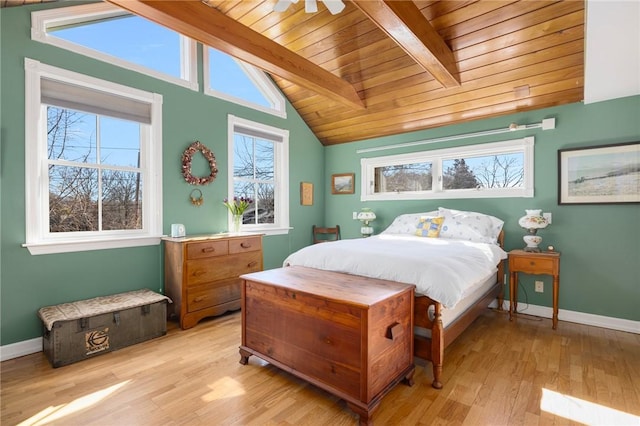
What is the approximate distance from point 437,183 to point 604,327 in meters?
2.19

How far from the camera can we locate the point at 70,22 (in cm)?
270

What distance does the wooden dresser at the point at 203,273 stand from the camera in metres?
2.92

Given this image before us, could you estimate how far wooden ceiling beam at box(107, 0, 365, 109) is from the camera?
1992 mm

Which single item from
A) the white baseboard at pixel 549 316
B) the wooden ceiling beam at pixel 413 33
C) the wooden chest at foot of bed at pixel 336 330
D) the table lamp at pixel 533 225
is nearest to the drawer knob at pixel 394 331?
the wooden chest at foot of bed at pixel 336 330

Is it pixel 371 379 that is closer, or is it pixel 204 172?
pixel 371 379

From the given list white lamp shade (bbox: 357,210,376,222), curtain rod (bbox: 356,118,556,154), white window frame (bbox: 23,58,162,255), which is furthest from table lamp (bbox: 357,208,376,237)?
white window frame (bbox: 23,58,162,255)

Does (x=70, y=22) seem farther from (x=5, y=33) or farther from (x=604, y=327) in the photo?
(x=604, y=327)

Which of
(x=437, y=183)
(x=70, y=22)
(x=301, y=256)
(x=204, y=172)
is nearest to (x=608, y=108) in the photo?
(x=437, y=183)

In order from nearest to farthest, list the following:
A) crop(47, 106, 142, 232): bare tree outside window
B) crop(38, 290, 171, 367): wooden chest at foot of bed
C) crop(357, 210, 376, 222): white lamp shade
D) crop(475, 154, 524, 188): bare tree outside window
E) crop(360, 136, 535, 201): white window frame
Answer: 1. crop(38, 290, 171, 367): wooden chest at foot of bed
2. crop(47, 106, 142, 232): bare tree outside window
3. crop(360, 136, 535, 201): white window frame
4. crop(475, 154, 524, 188): bare tree outside window
5. crop(357, 210, 376, 222): white lamp shade

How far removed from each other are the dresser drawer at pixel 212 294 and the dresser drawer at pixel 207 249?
30 cm

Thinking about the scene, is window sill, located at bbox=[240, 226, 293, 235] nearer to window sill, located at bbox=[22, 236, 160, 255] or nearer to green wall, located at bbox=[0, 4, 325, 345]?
green wall, located at bbox=[0, 4, 325, 345]

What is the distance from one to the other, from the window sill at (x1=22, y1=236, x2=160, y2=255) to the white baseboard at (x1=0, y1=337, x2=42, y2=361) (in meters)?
0.69

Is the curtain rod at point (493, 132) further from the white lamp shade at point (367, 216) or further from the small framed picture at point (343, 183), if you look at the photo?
the white lamp shade at point (367, 216)

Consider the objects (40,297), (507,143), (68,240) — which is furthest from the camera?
(507,143)
